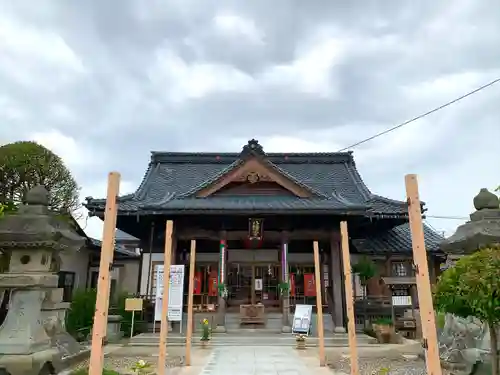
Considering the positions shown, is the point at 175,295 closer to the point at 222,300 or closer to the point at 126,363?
the point at 126,363

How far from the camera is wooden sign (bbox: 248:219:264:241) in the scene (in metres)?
15.9

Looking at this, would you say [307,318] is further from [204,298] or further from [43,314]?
[43,314]

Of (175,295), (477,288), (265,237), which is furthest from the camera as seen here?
(265,237)

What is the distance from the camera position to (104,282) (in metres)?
4.68

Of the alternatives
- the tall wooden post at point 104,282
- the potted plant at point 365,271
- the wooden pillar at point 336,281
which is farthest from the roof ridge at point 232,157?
the tall wooden post at point 104,282

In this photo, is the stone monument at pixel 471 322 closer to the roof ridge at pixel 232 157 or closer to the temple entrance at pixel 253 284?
the temple entrance at pixel 253 284

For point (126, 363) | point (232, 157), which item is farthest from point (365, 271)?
point (232, 157)

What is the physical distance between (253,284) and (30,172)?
11.4 m

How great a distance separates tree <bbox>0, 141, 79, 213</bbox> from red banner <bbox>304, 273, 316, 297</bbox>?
1204 centimetres

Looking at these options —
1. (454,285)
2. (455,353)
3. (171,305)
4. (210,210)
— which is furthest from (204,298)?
(454,285)

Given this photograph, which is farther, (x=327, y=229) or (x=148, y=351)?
(x=327, y=229)

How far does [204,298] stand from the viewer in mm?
17734

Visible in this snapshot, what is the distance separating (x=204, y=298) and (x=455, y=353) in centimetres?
1196

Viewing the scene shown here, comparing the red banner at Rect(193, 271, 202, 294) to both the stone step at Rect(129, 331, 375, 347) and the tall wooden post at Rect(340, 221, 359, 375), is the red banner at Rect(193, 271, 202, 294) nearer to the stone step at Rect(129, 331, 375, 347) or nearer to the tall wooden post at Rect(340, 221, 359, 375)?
the stone step at Rect(129, 331, 375, 347)
